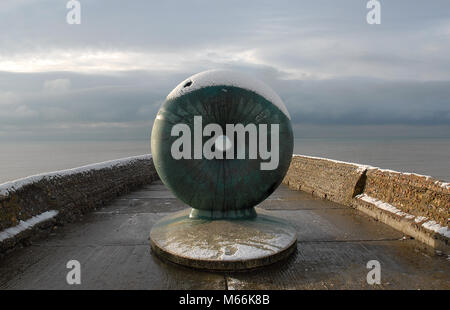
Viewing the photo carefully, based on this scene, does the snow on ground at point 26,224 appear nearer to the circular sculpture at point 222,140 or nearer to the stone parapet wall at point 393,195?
the circular sculpture at point 222,140

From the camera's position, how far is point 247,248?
223 inches

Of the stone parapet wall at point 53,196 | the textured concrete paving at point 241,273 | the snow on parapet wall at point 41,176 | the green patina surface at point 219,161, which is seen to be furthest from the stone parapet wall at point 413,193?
the snow on parapet wall at point 41,176

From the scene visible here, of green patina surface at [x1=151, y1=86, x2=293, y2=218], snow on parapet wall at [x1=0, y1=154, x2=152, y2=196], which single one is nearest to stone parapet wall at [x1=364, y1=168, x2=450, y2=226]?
green patina surface at [x1=151, y1=86, x2=293, y2=218]

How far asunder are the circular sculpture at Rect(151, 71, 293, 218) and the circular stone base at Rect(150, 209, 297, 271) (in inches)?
23.2

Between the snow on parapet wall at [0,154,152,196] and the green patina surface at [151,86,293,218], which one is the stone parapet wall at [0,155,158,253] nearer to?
the snow on parapet wall at [0,154,152,196]

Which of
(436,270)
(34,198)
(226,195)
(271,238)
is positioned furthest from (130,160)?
(436,270)

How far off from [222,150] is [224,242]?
1.87m

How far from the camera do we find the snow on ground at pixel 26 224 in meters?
6.38

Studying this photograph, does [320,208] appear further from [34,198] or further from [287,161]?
[34,198]

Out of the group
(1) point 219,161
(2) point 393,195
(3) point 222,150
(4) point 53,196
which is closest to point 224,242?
(1) point 219,161

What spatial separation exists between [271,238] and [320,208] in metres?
4.77

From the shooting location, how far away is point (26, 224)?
707cm
